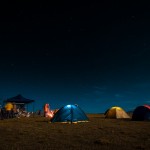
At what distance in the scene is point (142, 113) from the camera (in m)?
26.8

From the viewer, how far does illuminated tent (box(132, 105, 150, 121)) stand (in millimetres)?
26328

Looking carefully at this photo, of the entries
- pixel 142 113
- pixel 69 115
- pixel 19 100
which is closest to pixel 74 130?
pixel 69 115

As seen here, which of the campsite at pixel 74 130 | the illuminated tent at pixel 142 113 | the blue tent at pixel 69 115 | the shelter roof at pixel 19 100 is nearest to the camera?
the campsite at pixel 74 130

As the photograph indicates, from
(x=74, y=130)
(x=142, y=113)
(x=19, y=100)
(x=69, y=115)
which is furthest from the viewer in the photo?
(x=19, y=100)

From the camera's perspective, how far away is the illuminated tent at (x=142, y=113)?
26328 mm

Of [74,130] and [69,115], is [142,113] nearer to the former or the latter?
[69,115]

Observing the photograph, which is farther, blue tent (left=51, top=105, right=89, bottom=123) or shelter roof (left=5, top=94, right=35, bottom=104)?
shelter roof (left=5, top=94, right=35, bottom=104)

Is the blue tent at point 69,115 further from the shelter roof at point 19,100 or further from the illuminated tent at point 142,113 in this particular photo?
the shelter roof at point 19,100

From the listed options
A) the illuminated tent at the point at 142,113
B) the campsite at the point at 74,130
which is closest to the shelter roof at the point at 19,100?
the campsite at the point at 74,130

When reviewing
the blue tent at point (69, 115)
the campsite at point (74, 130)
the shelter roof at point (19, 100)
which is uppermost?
the shelter roof at point (19, 100)

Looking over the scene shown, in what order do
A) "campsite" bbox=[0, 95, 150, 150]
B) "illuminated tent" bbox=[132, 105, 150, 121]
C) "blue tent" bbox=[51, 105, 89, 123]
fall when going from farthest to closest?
1. "illuminated tent" bbox=[132, 105, 150, 121]
2. "blue tent" bbox=[51, 105, 89, 123]
3. "campsite" bbox=[0, 95, 150, 150]

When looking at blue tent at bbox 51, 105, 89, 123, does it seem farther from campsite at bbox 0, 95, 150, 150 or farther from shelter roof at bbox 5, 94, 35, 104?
shelter roof at bbox 5, 94, 35, 104

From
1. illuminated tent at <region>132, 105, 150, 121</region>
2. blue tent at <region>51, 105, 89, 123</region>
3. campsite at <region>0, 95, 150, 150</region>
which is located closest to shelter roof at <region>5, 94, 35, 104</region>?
campsite at <region>0, 95, 150, 150</region>

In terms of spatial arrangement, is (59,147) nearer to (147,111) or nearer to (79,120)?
(79,120)
